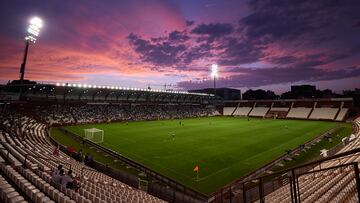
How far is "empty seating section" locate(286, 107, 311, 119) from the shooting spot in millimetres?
74131

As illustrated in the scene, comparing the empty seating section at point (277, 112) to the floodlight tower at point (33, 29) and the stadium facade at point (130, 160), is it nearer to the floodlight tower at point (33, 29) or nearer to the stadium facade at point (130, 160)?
the stadium facade at point (130, 160)

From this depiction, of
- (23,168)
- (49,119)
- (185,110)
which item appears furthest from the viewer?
(185,110)

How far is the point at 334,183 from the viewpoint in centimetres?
1020

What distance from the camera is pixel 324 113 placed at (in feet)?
234

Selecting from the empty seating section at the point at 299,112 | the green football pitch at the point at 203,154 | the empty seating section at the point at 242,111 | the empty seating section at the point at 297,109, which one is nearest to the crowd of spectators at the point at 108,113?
the empty seating section at the point at 242,111

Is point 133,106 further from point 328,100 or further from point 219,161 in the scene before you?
point 328,100

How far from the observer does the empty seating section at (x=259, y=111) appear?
8412 cm

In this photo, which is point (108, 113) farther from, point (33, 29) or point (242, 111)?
point (242, 111)

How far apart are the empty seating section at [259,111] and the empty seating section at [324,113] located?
15718 millimetres

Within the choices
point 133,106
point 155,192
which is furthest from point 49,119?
point 155,192

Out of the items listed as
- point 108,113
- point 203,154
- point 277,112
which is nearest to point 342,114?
point 277,112

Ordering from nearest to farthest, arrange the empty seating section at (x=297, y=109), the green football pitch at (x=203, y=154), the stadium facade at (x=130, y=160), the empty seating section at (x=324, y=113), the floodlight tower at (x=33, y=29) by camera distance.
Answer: the stadium facade at (x=130, y=160)
the green football pitch at (x=203, y=154)
the floodlight tower at (x=33, y=29)
the empty seating section at (x=324, y=113)
the empty seating section at (x=297, y=109)

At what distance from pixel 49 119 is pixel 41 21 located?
818 inches

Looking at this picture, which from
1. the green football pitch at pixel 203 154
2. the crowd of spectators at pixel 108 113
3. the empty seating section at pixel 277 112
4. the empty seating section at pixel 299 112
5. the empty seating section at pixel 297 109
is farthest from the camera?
the empty seating section at pixel 277 112
